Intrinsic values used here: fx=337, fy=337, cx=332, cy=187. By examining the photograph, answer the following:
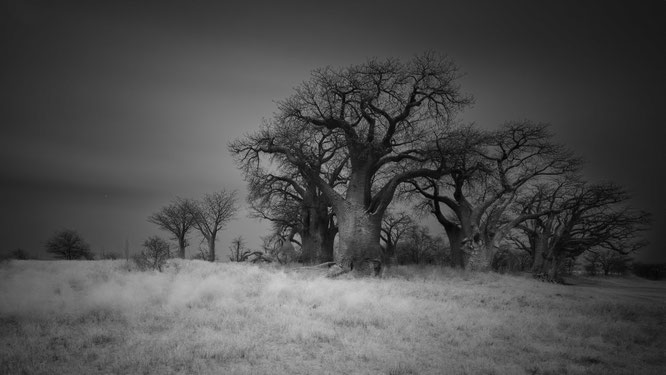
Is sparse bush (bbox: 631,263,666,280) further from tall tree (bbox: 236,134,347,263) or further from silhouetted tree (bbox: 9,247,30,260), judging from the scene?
silhouetted tree (bbox: 9,247,30,260)

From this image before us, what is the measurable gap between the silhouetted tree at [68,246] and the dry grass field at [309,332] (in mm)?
29460

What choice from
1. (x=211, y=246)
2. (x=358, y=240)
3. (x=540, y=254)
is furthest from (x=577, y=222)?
(x=211, y=246)

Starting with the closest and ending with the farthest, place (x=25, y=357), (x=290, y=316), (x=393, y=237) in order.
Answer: (x=25, y=357)
(x=290, y=316)
(x=393, y=237)

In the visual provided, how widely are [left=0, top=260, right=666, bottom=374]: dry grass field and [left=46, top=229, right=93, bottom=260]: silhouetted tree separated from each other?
2946cm

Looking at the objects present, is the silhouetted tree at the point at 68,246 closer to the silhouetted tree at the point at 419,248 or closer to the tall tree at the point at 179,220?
the tall tree at the point at 179,220

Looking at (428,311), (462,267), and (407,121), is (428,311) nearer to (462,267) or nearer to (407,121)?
(407,121)

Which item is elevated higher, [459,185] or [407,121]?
[407,121]

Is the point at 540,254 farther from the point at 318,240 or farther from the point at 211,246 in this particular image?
the point at 211,246

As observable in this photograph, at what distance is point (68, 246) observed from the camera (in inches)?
1336

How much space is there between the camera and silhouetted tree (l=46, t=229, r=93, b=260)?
3359cm

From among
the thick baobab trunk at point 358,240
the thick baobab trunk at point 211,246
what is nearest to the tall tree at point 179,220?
the thick baobab trunk at point 211,246

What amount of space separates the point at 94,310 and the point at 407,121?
14.5m

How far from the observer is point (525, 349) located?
237 inches

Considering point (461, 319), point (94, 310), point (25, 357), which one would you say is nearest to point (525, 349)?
point (461, 319)
